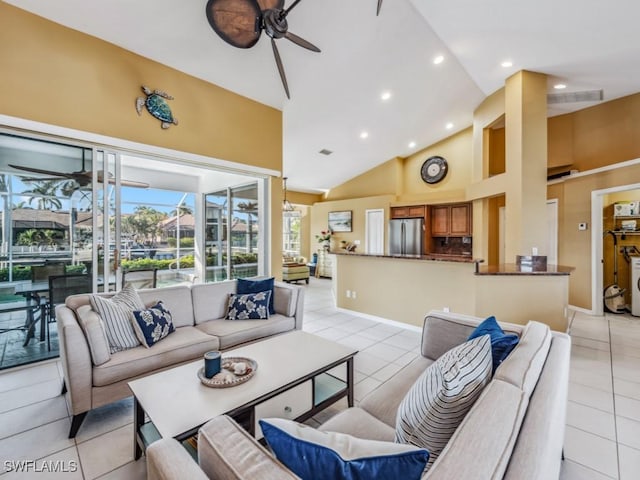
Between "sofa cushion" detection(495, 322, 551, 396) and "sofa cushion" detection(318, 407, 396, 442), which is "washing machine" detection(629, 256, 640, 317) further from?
"sofa cushion" detection(318, 407, 396, 442)

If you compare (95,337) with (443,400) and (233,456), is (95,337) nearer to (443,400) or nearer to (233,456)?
(233,456)

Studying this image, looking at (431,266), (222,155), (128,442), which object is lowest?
(128,442)

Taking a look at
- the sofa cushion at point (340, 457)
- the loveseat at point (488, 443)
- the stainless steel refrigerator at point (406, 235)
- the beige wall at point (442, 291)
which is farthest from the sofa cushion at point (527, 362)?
the stainless steel refrigerator at point (406, 235)

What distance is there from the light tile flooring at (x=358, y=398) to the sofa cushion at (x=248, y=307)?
1.12 meters

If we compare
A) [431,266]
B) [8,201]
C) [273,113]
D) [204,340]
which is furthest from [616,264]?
[8,201]

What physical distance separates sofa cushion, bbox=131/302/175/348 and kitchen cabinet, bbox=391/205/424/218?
20.0ft

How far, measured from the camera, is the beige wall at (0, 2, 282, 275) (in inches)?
105

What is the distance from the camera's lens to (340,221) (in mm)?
8750

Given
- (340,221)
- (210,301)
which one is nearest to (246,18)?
(210,301)

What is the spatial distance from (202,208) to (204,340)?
442 centimetres

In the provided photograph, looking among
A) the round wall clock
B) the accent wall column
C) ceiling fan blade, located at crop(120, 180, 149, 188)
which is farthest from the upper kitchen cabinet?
ceiling fan blade, located at crop(120, 180, 149, 188)

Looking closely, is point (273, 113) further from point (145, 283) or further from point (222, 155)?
point (145, 283)

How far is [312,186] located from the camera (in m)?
8.77

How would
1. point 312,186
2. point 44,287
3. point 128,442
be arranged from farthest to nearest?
point 312,186, point 44,287, point 128,442
